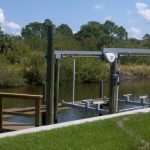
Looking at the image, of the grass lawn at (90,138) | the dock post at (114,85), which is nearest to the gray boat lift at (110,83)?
the dock post at (114,85)

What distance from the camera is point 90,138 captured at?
1056cm

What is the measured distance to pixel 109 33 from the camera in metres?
125

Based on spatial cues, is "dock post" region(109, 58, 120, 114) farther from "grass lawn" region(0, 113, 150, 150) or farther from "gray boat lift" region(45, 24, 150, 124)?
"grass lawn" region(0, 113, 150, 150)

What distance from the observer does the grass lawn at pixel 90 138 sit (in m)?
9.83

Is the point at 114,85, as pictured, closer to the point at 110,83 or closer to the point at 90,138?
the point at 110,83

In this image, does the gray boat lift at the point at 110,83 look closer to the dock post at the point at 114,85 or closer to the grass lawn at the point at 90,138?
the dock post at the point at 114,85

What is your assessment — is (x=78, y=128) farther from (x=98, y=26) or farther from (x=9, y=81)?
(x=98, y=26)

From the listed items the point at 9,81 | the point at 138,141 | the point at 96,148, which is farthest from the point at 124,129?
the point at 9,81

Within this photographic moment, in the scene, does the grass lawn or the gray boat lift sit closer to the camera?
the grass lawn

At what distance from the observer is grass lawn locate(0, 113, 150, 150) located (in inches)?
387

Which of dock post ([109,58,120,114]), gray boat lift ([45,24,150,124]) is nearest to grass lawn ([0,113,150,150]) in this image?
gray boat lift ([45,24,150,124])

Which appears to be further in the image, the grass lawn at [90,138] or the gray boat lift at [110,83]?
the gray boat lift at [110,83]

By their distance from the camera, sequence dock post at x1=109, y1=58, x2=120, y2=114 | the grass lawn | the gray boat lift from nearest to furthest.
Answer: the grass lawn → the gray boat lift → dock post at x1=109, y1=58, x2=120, y2=114

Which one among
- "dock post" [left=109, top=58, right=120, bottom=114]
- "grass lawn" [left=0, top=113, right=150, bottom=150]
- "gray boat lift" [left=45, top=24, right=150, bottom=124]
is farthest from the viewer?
"dock post" [left=109, top=58, right=120, bottom=114]
